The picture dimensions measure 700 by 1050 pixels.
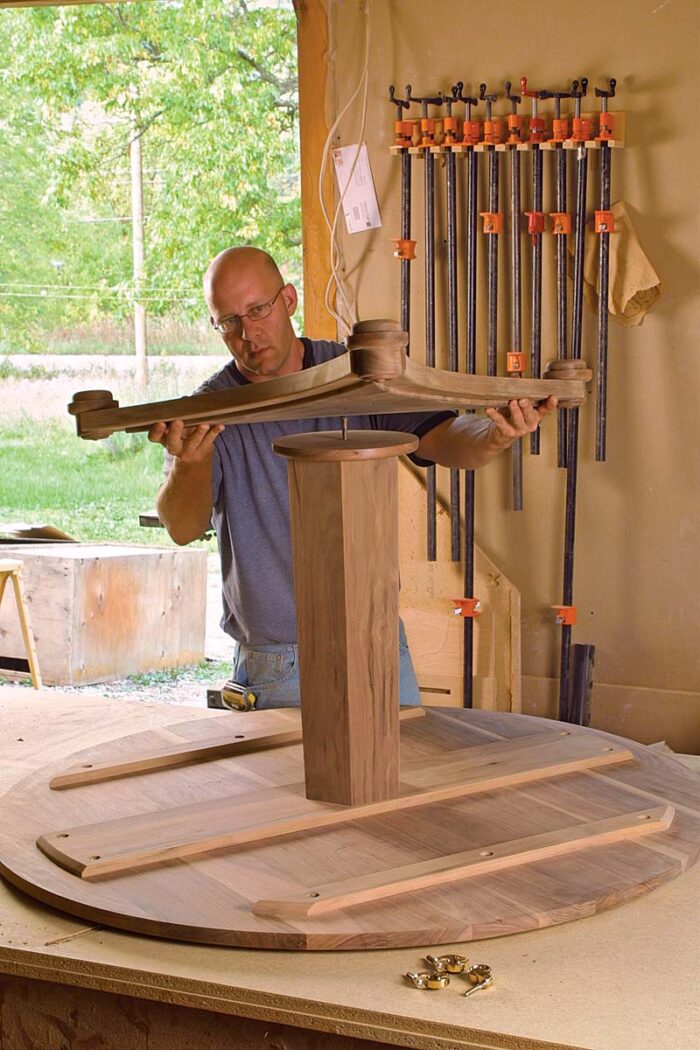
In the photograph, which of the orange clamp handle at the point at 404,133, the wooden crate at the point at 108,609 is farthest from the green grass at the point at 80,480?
the orange clamp handle at the point at 404,133

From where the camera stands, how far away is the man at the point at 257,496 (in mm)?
2623

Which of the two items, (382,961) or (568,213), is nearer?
(382,961)

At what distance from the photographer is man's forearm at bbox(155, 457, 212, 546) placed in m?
2.49

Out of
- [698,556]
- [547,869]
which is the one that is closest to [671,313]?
[698,556]

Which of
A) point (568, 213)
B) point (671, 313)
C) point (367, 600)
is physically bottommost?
point (367, 600)

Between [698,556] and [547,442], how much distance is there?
2.01 ft

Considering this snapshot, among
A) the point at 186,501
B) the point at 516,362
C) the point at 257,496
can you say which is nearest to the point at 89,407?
the point at 186,501

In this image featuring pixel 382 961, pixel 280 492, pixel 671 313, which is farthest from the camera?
pixel 671 313

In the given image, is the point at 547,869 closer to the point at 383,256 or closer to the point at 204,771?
the point at 204,771

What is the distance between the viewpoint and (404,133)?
13.5 feet

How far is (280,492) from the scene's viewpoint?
2.73m

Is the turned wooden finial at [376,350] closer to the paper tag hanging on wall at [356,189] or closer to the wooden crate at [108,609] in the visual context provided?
the paper tag hanging on wall at [356,189]

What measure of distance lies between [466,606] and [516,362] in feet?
2.66

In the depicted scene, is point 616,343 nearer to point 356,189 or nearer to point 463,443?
point 356,189
